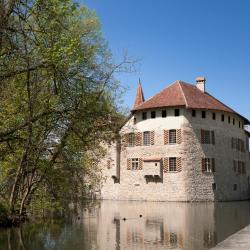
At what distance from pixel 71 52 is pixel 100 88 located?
14.2ft

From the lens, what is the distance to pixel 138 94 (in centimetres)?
5569

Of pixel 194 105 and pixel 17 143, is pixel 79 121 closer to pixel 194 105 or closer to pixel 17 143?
pixel 17 143

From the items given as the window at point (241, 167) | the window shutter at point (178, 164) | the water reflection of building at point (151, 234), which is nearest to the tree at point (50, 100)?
the water reflection of building at point (151, 234)

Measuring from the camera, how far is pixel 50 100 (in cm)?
1480

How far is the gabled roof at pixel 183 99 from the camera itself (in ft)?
140

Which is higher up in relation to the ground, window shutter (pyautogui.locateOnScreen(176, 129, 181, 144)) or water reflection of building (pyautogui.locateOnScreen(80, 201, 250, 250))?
window shutter (pyautogui.locateOnScreen(176, 129, 181, 144))

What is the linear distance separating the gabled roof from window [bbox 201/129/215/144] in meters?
2.34

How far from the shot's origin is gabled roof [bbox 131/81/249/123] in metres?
42.7

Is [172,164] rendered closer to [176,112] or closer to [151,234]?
[176,112]

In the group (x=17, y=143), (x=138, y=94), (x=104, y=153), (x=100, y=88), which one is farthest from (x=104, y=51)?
(x=138, y=94)

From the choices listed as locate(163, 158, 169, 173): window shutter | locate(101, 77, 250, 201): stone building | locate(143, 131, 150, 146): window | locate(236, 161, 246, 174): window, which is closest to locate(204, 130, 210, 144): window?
locate(101, 77, 250, 201): stone building

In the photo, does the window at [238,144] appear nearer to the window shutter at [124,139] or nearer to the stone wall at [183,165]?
the stone wall at [183,165]

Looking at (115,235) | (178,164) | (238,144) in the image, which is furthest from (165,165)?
(115,235)

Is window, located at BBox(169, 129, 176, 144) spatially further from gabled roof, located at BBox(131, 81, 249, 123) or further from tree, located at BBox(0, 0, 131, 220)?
tree, located at BBox(0, 0, 131, 220)
